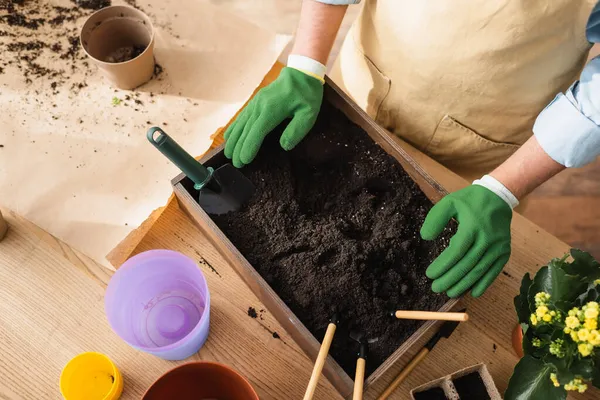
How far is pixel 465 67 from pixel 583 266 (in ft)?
1.37

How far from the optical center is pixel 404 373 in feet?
2.84

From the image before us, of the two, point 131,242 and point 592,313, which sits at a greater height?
point 592,313

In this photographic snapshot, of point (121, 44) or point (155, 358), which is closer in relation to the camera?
point (155, 358)

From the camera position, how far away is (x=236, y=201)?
0.92 m

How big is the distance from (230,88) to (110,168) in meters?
0.32

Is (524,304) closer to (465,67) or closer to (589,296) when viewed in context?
(589,296)

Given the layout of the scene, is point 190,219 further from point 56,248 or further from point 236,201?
point 56,248

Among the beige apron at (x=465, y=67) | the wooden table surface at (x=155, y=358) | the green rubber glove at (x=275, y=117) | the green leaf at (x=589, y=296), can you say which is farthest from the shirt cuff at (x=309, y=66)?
the green leaf at (x=589, y=296)

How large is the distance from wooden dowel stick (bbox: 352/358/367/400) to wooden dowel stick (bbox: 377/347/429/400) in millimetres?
141

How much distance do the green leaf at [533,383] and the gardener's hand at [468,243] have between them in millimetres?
138

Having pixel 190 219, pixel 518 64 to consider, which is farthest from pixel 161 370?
pixel 518 64

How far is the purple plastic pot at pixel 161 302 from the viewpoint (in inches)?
32.4

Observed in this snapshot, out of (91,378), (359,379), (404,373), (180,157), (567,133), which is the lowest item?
(91,378)

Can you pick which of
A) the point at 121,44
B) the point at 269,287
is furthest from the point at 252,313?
the point at 121,44
